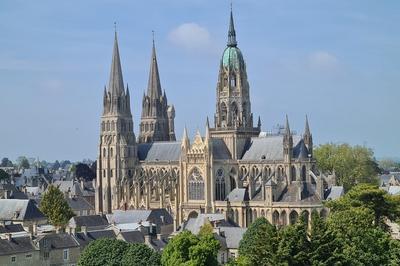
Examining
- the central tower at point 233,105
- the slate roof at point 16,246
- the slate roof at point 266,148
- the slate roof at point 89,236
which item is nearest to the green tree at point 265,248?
the slate roof at point 16,246

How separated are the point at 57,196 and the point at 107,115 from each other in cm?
3364

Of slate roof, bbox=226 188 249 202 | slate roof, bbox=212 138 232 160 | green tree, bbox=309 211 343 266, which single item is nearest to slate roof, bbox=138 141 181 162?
slate roof, bbox=212 138 232 160

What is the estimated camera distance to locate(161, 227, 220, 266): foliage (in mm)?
58656

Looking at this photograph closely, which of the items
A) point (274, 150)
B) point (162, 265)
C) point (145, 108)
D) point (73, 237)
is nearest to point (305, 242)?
point (162, 265)

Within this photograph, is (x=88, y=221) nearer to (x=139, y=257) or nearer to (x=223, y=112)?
(x=223, y=112)

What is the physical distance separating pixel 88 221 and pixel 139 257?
37.1 m

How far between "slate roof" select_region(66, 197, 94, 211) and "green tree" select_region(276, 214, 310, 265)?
7651 centimetres

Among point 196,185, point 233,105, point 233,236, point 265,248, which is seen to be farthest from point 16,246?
point 233,105

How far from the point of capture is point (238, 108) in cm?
12125

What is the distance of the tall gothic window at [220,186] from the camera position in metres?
116

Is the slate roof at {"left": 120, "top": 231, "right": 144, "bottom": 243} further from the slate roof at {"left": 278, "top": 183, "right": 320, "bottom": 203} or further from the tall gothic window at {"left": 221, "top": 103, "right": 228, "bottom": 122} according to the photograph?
the tall gothic window at {"left": 221, "top": 103, "right": 228, "bottom": 122}

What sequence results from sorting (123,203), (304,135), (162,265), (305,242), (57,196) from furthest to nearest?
(123,203) → (304,135) → (57,196) → (162,265) → (305,242)

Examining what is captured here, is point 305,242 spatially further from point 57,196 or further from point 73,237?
point 57,196

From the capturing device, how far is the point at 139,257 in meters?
60.6
